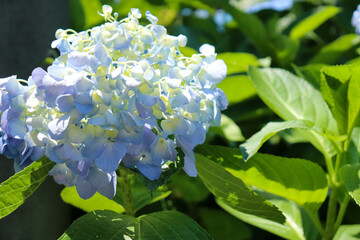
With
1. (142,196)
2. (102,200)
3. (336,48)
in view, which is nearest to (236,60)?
(336,48)

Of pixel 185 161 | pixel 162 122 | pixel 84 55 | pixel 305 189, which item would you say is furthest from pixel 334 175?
pixel 84 55

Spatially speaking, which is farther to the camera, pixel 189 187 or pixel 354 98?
pixel 189 187

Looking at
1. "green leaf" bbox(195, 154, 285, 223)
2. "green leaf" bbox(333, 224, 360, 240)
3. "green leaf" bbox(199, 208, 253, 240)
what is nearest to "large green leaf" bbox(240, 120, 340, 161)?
"green leaf" bbox(195, 154, 285, 223)

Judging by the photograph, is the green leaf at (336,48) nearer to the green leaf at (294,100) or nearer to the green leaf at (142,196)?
the green leaf at (294,100)

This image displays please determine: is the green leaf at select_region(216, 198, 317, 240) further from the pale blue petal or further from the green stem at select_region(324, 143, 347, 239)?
the pale blue petal

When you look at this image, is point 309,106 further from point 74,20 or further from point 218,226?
point 74,20

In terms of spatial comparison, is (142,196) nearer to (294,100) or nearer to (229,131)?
(229,131)
